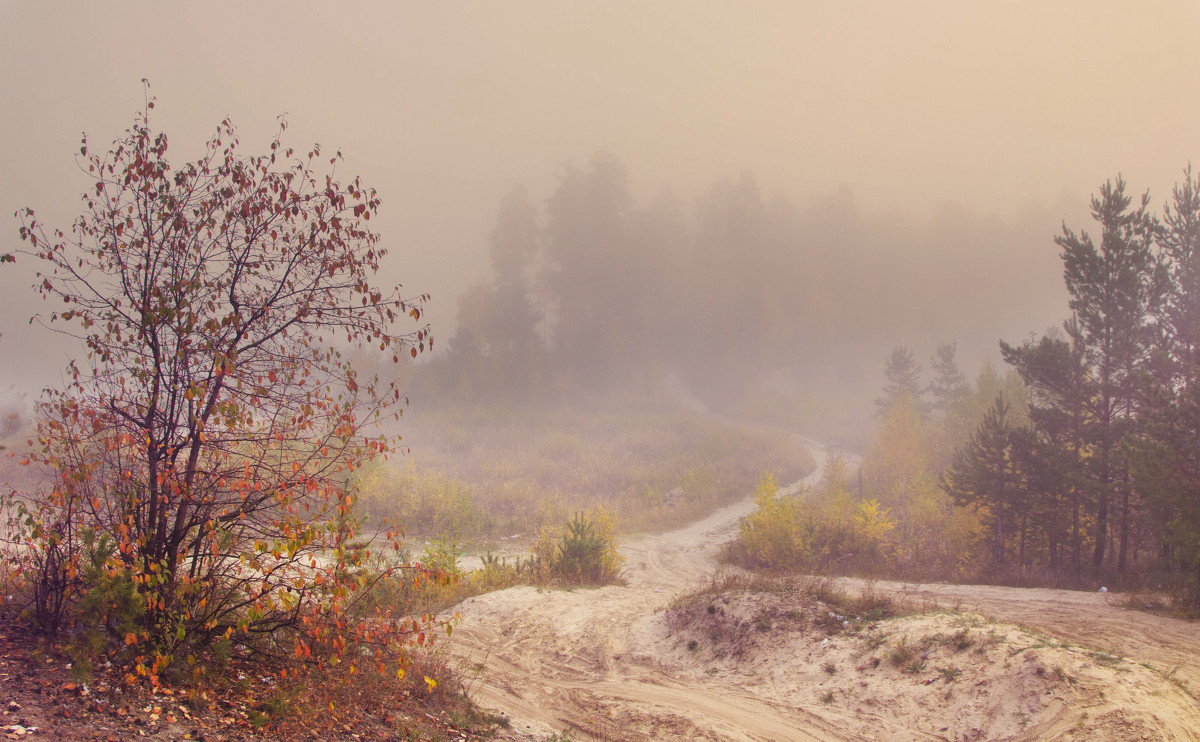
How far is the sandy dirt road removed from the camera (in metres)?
7.11

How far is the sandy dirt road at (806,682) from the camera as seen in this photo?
7105mm

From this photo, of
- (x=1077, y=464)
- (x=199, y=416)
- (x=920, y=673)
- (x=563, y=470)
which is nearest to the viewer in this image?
(x=199, y=416)

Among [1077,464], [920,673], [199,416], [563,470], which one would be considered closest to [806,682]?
[920,673]

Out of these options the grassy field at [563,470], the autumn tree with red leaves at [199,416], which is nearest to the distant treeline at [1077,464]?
the grassy field at [563,470]

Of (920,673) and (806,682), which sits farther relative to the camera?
(806,682)

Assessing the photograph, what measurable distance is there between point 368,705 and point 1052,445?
21.2 m

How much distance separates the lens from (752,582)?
12.8 metres

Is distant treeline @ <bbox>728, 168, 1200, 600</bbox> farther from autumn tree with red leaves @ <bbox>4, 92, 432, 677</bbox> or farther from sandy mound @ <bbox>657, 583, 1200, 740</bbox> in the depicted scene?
autumn tree with red leaves @ <bbox>4, 92, 432, 677</bbox>

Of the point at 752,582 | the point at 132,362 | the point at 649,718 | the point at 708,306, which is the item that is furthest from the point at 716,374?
the point at 132,362

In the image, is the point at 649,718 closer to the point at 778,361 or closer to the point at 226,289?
the point at 226,289

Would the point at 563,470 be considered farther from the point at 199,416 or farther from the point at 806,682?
the point at 199,416

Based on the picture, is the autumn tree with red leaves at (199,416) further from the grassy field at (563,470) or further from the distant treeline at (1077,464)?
the distant treeline at (1077,464)

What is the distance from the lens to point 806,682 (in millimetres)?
9336

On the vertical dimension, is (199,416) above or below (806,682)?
above
